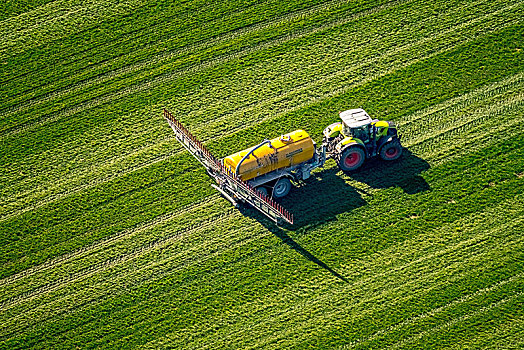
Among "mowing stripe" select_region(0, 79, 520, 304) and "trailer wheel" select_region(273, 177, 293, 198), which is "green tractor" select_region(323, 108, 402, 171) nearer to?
"trailer wheel" select_region(273, 177, 293, 198)

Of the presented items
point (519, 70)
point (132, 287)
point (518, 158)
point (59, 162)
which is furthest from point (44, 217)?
point (519, 70)

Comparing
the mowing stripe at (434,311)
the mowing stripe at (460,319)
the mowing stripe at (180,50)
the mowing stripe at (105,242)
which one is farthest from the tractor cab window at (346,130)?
the mowing stripe at (180,50)

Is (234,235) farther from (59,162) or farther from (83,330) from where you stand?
(59,162)

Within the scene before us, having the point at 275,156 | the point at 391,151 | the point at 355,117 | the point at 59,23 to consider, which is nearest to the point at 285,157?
the point at 275,156

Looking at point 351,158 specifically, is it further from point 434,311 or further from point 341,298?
point 434,311

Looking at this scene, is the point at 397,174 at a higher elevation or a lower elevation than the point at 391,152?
lower
